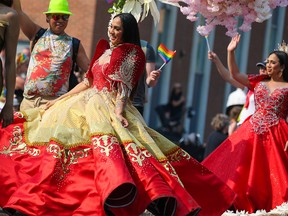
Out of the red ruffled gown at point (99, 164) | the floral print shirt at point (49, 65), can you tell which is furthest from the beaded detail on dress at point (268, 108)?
the floral print shirt at point (49, 65)

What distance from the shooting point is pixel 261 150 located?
11125mm

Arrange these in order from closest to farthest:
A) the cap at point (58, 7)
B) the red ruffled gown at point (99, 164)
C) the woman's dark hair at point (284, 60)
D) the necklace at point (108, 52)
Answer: the red ruffled gown at point (99, 164)
the necklace at point (108, 52)
the cap at point (58, 7)
the woman's dark hair at point (284, 60)

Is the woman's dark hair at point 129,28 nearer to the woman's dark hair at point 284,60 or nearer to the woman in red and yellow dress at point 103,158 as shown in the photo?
the woman in red and yellow dress at point 103,158

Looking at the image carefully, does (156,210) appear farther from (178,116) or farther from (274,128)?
(178,116)

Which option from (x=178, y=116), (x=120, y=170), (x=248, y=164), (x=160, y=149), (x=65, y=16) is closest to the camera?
(x=120, y=170)

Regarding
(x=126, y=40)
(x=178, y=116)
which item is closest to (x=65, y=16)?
(x=126, y=40)

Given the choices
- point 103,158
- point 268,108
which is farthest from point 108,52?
point 268,108

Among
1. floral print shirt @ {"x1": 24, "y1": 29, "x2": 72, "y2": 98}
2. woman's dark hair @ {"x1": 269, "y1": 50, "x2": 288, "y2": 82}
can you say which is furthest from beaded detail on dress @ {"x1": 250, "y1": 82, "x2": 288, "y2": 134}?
floral print shirt @ {"x1": 24, "y1": 29, "x2": 72, "y2": 98}

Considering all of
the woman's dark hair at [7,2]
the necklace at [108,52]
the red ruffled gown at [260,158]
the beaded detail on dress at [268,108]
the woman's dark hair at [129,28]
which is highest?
the woman's dark hair at [7,2]

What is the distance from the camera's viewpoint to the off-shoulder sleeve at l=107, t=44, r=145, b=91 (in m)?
9.29

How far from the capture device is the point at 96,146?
886 cm

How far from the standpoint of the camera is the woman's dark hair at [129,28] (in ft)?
30.6

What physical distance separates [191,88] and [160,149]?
51.8 feet

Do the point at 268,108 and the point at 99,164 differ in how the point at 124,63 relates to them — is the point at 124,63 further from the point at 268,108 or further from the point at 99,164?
the point at 268,108
